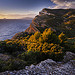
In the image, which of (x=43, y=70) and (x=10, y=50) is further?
(x=10, y=50)

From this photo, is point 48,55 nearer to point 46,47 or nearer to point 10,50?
point 46,47

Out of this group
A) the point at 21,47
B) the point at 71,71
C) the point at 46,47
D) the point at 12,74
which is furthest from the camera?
the point at 21,47

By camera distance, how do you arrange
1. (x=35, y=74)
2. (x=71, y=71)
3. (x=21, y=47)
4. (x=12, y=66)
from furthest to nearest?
(x=21, y=47) → (x=71, y=71) → (x=12, y=66) → (x=35, y=74)

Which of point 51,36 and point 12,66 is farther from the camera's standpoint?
point 51,36

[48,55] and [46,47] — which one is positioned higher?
[46,47]

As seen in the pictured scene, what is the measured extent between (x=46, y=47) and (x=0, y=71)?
26.7 ft

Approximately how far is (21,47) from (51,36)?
871 centimetres

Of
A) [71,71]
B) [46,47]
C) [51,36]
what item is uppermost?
[51,36]

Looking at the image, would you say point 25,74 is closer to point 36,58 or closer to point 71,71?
point 36,58

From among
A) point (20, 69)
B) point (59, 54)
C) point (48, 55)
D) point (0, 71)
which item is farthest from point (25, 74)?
point (59, 54)

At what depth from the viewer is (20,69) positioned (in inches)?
297

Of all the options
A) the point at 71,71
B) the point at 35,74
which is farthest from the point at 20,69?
the point at 71,71

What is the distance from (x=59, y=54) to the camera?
10.7 meters

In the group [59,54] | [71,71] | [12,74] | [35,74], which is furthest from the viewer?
[59,54]
